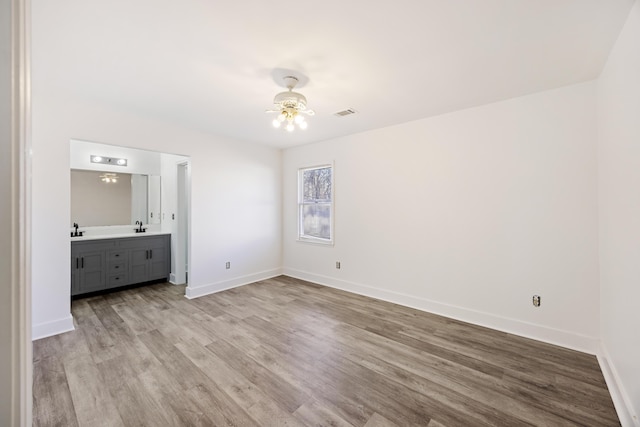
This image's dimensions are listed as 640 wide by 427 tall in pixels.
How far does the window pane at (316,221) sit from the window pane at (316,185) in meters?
0.15

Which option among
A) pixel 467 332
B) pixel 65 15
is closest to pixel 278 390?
pixel 467 332


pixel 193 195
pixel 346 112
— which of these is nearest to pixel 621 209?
pixel 346 112

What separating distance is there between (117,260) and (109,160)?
1.75m

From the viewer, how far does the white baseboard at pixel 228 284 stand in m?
3.88

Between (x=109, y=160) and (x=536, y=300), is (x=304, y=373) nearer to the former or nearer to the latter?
(x=536, y=300)

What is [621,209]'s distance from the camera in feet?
6.14

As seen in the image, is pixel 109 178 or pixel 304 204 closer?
pixel 109 178

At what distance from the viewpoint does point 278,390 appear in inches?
76.5

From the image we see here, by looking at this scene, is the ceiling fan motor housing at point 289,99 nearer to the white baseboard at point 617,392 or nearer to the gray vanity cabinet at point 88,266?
the white baseboard at point 617,392

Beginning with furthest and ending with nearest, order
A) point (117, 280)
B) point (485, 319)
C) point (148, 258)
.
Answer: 1. point (148, 258)
2. point (117, 280)
3. point (485, 319)

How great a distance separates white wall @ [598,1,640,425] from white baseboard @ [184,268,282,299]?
434cm

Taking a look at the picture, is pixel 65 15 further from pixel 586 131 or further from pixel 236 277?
pixel 586 131

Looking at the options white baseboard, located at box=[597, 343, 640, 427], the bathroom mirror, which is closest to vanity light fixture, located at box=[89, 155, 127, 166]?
the bathroom mirror

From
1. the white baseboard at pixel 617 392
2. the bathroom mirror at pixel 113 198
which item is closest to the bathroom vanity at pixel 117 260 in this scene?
the bathroom mirror at pixel 113 198
